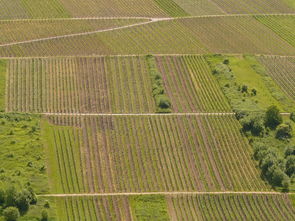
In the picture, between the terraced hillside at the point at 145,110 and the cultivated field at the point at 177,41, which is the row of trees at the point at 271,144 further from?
the cultivated field at the point at 177,41

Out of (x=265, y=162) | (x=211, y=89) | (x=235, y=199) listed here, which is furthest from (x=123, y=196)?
(x=211, y=89)

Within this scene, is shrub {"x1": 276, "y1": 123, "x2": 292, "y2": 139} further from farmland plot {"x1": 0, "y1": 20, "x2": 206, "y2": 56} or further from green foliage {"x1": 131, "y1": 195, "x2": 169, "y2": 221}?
farmland plot {"x1": 0, "y1": 20, "x2": 206, "y2": 56}

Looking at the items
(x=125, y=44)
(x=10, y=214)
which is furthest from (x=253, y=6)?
(x=10, y=214)

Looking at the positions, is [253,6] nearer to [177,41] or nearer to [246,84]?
[177,41]

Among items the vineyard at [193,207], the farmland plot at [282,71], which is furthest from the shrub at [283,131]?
the vineyard at [193,207]

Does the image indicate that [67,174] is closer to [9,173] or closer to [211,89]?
[9,173]

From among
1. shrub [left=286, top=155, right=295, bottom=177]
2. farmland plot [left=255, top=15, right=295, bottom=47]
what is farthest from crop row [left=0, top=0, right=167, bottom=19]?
shrub [left=286, top=155, right=295, bottom=177]
